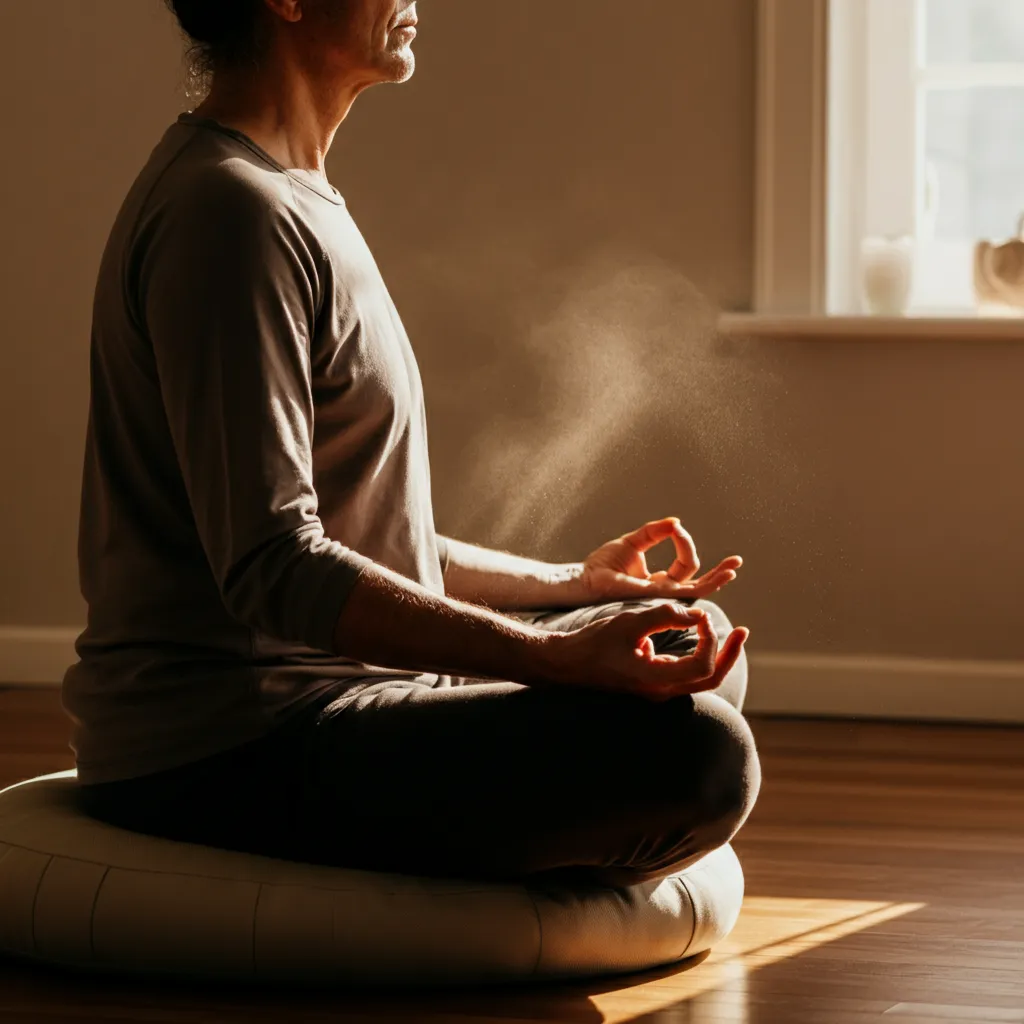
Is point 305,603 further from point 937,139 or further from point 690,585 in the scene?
point 937,139

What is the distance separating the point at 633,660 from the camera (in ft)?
4.68

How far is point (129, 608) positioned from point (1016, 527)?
1861mm

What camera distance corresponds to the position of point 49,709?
10.0 ft

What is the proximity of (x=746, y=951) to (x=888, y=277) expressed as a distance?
1.59 meters

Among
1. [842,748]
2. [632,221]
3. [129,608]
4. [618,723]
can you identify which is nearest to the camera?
[618,723]

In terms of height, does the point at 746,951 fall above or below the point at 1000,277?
below

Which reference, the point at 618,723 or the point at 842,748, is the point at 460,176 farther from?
the point at 618,723

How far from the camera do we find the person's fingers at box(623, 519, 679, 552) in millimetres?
1932

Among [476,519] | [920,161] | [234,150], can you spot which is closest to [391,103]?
[476,519]

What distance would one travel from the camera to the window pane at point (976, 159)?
3158 mm

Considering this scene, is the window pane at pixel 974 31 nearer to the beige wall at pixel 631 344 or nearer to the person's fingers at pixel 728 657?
the beige wall at pixel 631 344

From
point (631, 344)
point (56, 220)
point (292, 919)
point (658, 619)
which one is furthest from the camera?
point (56, 220)

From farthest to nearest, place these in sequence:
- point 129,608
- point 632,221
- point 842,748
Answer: point 632,221
point 842,748
point 129,608

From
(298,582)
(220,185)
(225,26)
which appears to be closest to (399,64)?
(225,26)
